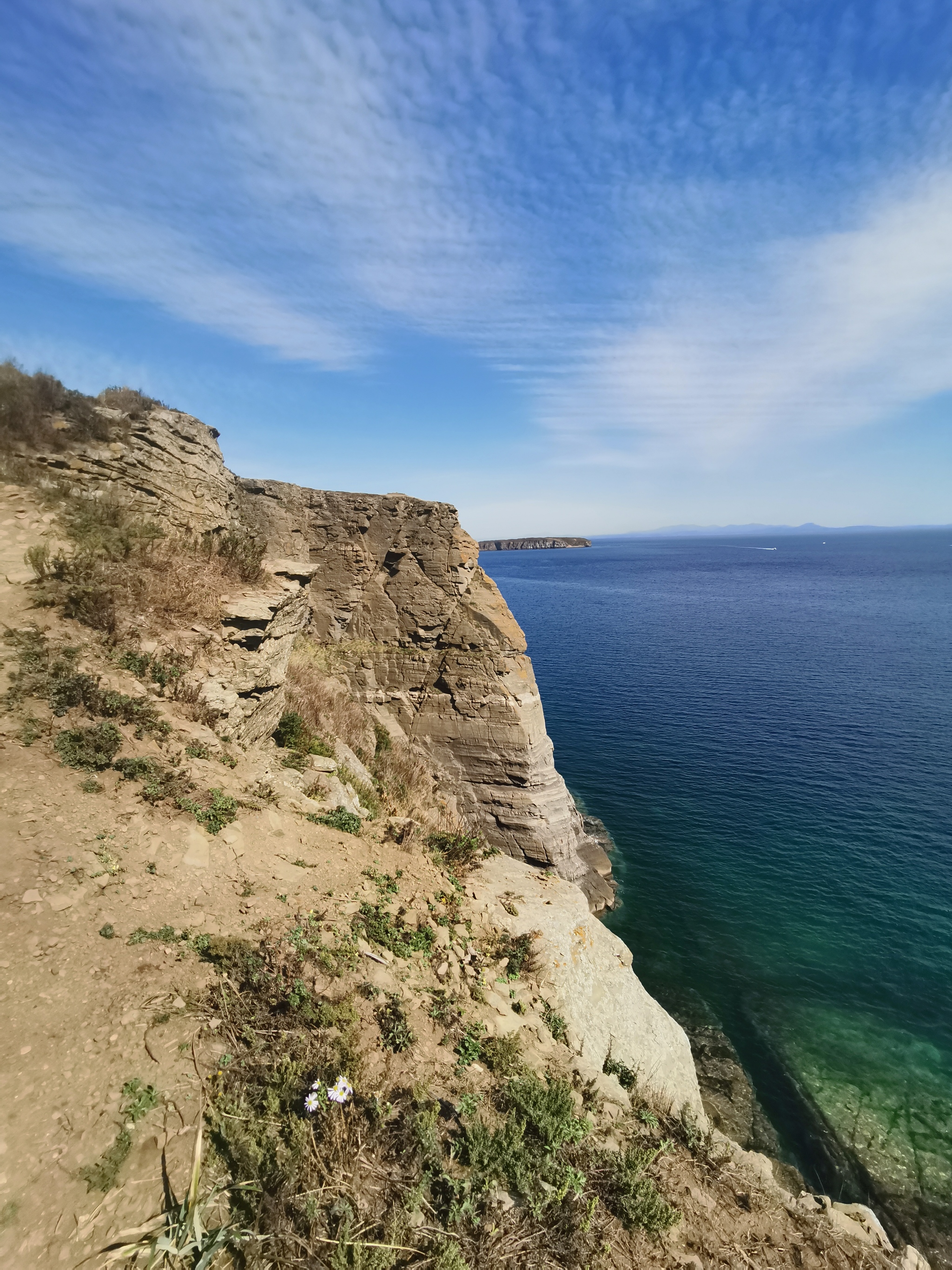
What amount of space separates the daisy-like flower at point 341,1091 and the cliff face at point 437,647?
16312mm

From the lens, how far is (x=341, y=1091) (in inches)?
210

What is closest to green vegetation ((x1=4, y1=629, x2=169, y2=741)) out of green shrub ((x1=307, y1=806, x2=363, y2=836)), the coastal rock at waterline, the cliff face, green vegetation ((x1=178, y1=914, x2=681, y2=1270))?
green shrub ((x1=307, y1=806, x2=363, y2=836))

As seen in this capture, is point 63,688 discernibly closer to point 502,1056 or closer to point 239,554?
point 239,554

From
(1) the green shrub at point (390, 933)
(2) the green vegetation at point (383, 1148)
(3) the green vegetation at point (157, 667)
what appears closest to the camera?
(2) the green vegetation at point (383, 1148)

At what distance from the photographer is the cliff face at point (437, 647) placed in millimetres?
21766

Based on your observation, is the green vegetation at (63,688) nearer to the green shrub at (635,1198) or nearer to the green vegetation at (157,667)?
the green vegetation at (157,667)

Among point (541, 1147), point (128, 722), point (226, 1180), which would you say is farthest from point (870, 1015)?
point (128, 722)

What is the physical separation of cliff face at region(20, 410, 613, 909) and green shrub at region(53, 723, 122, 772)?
494 inches

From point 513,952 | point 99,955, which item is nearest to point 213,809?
point 99,955

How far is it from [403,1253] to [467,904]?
202 inches

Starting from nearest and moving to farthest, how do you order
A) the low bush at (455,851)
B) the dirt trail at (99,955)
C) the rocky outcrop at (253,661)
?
the dirt trail at (99,955), the rocky outcrop at (253,661), the low bush at (455,851)

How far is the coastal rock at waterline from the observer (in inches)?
360

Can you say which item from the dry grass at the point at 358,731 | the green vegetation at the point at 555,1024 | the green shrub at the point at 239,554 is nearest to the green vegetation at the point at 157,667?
the green shrub at the point at 239,554

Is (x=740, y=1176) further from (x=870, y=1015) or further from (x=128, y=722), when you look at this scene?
(x=870, y=1015)
